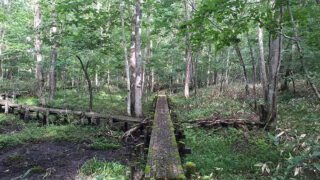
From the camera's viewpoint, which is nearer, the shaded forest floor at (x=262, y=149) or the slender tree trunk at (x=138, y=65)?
the shaded forest floor at (x=262, y=149)

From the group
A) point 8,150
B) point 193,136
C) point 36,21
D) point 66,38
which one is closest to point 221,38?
point 193,136

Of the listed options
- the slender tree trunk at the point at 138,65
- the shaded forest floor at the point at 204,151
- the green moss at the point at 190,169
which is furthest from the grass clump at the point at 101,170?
the slender tree trunk at the point at 138,65

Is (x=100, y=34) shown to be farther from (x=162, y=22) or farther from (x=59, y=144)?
(x=59, y=144)

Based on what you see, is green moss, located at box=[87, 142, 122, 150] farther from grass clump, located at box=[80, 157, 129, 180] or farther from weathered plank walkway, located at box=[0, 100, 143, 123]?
weathered plank walkway, located at box=[0, 100, 143, 123]

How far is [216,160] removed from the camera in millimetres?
5719

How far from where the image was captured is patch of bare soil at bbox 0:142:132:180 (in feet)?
19.0

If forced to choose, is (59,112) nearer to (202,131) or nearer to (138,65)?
(138,65)

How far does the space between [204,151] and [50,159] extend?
18.9 ft

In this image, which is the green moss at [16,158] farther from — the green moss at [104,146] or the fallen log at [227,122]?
the fallen log at [227,122]

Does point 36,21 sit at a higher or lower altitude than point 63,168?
higher

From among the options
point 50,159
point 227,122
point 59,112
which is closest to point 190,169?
point 227,122

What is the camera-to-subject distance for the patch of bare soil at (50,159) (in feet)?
19.0

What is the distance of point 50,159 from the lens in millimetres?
7094

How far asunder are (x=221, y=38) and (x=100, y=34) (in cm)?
913
